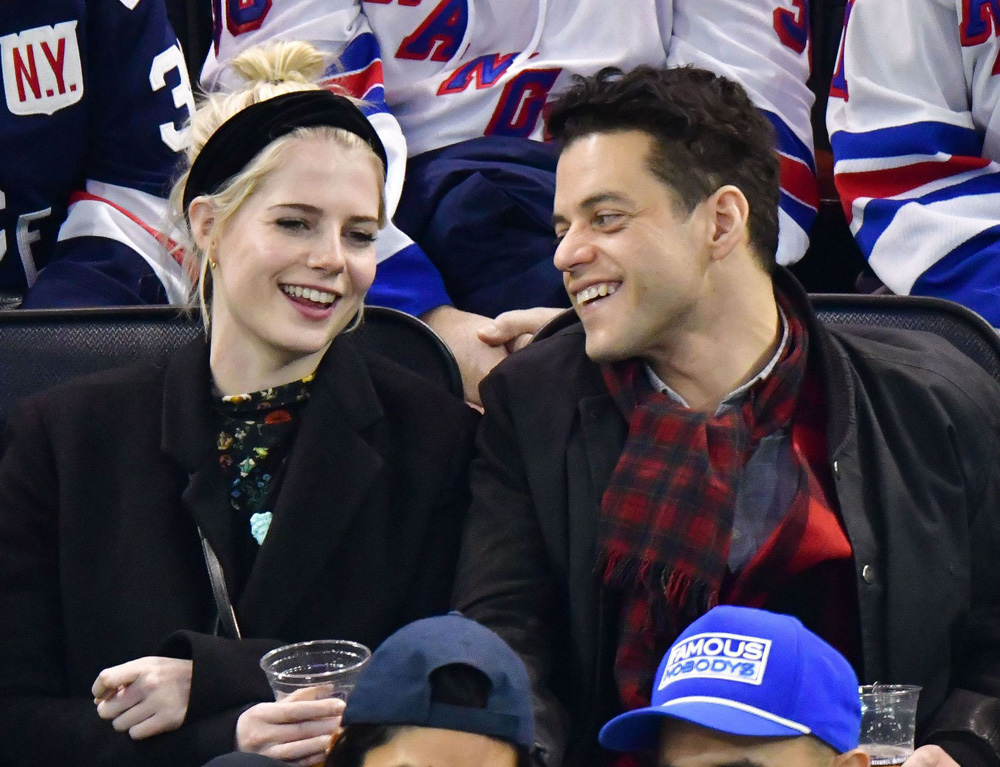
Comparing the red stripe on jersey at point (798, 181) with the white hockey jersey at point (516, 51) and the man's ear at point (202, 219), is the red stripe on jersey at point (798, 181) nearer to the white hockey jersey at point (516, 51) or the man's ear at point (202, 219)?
the white hockey jersey at point (516, 51)

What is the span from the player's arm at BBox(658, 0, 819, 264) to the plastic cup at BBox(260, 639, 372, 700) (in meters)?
1.50

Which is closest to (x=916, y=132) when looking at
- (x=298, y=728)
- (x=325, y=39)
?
(x=325, y=39)

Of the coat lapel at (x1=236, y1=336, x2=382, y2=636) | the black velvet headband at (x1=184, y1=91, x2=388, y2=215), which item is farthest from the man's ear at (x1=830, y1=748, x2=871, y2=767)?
the black velvet headband at (x1=184, y1=91, x2=388, y2=215)

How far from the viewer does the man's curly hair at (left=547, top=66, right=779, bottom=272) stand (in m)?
2.04

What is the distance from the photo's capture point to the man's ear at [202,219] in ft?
6.90

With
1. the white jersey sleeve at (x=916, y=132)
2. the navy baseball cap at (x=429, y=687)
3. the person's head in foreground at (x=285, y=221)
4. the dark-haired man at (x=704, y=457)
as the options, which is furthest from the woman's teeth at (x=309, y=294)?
the white jersey sleeve at (x=916, y=132)

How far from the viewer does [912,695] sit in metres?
1.67

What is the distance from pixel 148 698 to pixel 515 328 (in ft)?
2.79

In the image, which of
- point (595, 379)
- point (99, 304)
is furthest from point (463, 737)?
point (99, 304)

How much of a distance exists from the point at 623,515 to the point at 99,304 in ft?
3.48

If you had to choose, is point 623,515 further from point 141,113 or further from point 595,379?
point 141,113

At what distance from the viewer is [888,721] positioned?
5.50 feet

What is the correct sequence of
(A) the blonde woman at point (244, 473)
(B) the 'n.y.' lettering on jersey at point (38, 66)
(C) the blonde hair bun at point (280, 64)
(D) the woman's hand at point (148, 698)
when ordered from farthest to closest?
1. (B) the 'n.y.' lettering on jersey at point (38, 66)
2. (C) the blonde hair bun at point (280, 64)
3. (A) the blonde woman at point (244, 473)
4. (D) the woman's hand at point (148, 698)

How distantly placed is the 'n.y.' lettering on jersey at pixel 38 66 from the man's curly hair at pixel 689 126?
102cm
